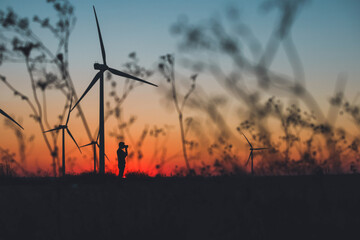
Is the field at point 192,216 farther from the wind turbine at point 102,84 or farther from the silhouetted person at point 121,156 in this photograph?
the wind turbine at point 102,84

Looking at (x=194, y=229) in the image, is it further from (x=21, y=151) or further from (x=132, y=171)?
(x=132, y=171)

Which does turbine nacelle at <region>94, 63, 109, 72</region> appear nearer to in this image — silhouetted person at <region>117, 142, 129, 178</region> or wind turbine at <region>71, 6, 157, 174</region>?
wind turbine at <region>71, 6, 157, 174</region>

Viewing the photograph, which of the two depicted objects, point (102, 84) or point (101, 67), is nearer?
point (102, 84)

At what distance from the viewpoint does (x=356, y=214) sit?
1582 centimetres

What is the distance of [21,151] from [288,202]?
→ 11.1 metres

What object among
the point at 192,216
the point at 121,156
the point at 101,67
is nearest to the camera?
the point at 192,216

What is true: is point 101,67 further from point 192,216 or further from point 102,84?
point 192,216

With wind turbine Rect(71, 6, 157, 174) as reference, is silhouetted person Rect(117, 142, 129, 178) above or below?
below

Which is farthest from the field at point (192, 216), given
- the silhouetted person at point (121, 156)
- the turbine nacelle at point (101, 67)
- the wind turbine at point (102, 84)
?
the turbine nacelle at point (101, 67)

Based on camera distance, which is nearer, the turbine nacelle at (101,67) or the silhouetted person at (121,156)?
the silhouetted person at (121,156)

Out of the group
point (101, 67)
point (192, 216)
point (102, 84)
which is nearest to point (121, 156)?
point (102, 84)

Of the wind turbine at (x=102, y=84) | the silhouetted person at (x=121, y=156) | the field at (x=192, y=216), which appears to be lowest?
the field at (x=192, y=216)

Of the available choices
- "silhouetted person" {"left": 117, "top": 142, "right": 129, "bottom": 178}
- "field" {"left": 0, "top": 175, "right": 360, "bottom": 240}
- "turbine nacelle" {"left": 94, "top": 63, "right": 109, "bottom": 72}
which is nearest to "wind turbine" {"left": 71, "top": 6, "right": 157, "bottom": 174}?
"turbine nacelle" {"left": 94, "top": 63, "right": 109, "bottom": 72}

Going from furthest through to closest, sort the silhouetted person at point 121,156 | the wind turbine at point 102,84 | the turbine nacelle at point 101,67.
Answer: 1. the turbine nacelle at point 101,67
2. the wind turbine at point 102,84
3. the silhouetted person at point 121,156
